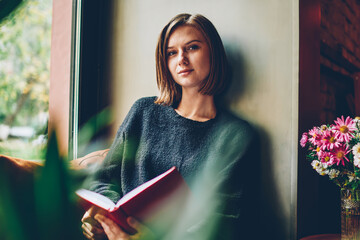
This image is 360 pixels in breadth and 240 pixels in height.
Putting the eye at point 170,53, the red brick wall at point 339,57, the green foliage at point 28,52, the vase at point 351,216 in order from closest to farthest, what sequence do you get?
1. the vase at point 351,216
2. the green foliage at point 28,52
3. the eye at point 170,53
4. the red brick wall at point 339,57

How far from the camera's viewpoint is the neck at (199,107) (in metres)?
1.08

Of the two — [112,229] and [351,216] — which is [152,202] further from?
[351,216]

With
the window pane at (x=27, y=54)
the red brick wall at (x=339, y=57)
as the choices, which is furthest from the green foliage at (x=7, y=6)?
the red brick wall at (x=339, y=57)

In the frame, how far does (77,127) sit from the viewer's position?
1477 mm

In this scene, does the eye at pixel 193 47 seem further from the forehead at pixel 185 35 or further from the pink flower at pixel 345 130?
the pink flower at pixel 345 130

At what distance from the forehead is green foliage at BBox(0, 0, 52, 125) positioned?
20.4 inches

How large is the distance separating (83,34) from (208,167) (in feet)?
3.25

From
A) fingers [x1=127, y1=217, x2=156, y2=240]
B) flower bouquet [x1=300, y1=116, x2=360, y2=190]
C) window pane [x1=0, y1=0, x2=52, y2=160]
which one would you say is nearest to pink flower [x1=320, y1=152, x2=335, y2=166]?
flower bouquet [x1=300, y1=116, x2=360, y2=190]

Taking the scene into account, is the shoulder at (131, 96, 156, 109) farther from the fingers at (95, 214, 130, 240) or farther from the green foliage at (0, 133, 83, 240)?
the green foliage at (0, 133, 83, 240)

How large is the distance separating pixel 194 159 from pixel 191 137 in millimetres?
84

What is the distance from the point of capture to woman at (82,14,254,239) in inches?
35.7

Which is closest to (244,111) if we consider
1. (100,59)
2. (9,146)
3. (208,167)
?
(208,167)

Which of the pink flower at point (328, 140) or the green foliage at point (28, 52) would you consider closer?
the pink flower at point (328, 140)

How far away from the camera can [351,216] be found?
34.0 inches
